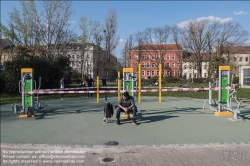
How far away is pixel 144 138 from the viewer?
6289mm

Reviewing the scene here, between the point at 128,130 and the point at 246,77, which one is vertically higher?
the point at 246,77

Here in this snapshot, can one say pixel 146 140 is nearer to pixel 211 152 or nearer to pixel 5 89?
pixel 211 152

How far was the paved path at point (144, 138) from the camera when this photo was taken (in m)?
4.79

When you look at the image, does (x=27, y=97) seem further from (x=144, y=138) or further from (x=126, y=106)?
(x=144, y=138)

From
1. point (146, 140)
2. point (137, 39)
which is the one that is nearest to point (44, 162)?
point (146, 140)

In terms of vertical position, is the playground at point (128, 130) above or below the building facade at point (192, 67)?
below

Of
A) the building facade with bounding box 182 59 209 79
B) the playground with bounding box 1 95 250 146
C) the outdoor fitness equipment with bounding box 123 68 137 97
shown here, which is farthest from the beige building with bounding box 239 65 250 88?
the outdoor fitness equipment with bounding box 123 68 137 97

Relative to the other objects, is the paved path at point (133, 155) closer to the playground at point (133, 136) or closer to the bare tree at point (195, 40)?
the playground at point (133, 136)

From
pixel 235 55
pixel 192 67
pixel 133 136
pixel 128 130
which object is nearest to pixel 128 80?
pixel 128 130

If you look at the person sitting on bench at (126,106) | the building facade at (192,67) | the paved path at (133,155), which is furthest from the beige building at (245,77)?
the paved path at (133,155)

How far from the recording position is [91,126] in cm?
785

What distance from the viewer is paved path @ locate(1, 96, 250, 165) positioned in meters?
4.79

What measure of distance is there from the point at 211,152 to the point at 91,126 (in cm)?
412

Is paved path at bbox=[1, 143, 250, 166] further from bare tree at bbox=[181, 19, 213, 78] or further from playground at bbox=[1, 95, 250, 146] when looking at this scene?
bare tree at bbox=[181, 19, 213, 78]
